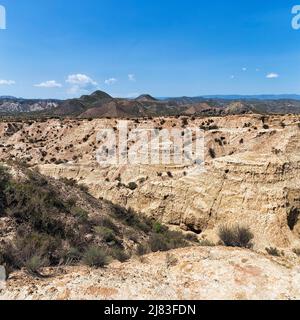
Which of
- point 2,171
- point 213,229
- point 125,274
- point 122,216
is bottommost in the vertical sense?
point 213,229

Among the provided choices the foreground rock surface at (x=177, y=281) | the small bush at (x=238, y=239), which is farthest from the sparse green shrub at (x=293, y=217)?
the foreground rock surface at (x=177, y=281)

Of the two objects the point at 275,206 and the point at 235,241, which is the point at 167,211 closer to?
the point at 275,206

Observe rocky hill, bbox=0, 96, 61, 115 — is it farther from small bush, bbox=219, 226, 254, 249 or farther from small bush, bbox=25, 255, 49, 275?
small bush, bbox=25, 255, 49, 275

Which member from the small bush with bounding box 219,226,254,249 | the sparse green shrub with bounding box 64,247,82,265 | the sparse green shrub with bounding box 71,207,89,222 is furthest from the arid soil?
the sparse green shrub with bounding box 71,207,89,222

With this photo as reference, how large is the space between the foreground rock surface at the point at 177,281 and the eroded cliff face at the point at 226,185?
27.7ft

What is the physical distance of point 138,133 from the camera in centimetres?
3728

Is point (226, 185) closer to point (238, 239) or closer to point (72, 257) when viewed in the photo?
point (238, 239)

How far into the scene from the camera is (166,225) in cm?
2028

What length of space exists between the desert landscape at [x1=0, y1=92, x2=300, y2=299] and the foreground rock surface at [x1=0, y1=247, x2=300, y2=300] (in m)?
0.02

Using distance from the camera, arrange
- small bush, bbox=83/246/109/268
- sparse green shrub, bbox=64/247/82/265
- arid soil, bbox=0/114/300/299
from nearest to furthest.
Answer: arid soil, bbox=0/114/300/299 < small bush, bbox=83/246/109/268 < sparse green shrub, bbox=64/247/82/265

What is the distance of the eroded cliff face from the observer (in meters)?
17.1

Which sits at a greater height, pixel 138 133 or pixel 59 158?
pixel 138 133

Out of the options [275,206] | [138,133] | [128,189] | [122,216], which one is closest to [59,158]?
[138,133]
